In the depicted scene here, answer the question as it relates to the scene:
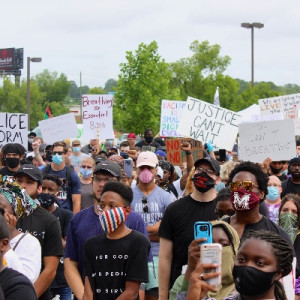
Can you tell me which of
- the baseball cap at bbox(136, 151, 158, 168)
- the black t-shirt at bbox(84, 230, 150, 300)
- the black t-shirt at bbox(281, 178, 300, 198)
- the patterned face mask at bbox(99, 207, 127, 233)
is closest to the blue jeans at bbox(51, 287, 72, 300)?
the baseball cap at bbox(136, 151, 158, 168)

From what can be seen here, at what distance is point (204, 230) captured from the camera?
3812 millimetres

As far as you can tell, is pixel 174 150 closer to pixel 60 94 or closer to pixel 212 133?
pixel 212 133

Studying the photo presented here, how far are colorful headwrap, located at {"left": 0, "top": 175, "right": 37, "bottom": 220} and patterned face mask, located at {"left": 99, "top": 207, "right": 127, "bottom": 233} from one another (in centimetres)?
57

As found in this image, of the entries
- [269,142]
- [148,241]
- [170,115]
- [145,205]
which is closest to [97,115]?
[170,115]

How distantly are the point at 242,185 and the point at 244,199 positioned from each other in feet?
0.48

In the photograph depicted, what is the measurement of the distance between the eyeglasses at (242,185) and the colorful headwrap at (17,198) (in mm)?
1402

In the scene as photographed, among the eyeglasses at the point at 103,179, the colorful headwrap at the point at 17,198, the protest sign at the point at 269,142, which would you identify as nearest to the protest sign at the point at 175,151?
the protest sign at the point at 269,142

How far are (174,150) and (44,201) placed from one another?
593cm

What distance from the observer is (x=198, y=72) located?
46.4 m

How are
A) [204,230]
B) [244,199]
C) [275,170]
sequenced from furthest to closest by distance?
[275,170] → [244,199] → [204,230]

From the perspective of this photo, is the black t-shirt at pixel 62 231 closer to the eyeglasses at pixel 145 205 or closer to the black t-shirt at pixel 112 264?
the eyeglasses at pixel 145 205

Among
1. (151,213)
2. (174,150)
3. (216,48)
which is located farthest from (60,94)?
(151,213)

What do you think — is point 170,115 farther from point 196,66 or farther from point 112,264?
point 196,66

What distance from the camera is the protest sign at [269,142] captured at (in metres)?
11.1
